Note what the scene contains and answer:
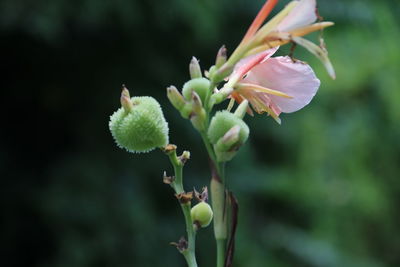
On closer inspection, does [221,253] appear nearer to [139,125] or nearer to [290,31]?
[139,125]

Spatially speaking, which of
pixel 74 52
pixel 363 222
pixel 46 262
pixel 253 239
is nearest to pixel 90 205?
pixel 46 262

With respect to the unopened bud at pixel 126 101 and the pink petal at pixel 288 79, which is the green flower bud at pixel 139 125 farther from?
the pink petal at pixel 288 79

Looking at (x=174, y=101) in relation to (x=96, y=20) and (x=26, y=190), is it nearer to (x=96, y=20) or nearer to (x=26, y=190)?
(x=96, y=20)

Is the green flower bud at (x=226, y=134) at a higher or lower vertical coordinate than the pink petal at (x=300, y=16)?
lower

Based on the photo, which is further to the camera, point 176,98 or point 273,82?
point 273,82

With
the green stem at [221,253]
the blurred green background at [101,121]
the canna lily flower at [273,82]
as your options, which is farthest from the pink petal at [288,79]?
the blurred green background at [101,121]

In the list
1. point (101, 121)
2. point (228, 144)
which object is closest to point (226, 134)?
point (228, 144)
